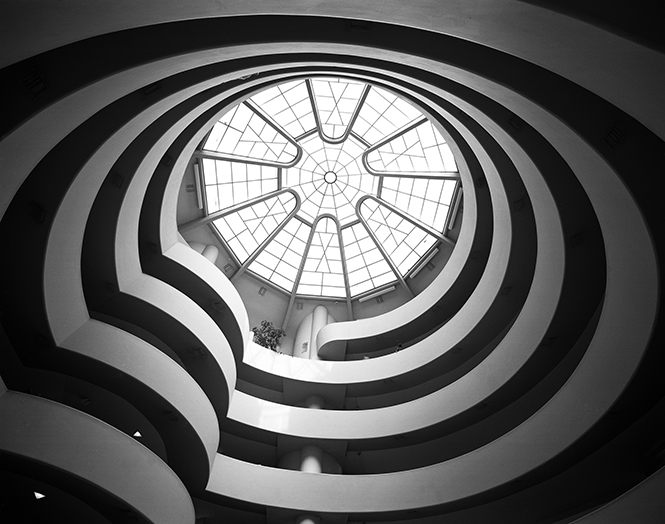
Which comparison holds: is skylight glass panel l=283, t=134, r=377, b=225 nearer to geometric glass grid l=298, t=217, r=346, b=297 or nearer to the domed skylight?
the domed skylight

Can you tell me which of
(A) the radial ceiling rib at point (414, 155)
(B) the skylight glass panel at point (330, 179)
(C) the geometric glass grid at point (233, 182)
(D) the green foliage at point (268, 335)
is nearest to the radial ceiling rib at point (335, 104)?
(B) the skylight glass panel at point (330, 179)

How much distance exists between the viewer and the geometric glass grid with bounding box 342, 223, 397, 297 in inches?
1145

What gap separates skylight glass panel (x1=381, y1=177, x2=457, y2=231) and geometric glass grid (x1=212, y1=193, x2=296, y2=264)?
5.96 metres

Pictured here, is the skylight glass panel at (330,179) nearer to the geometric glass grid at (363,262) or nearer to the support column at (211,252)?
the geometric glass grid at (363,262)

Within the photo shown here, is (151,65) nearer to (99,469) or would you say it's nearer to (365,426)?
(99,469)

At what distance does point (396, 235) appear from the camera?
93.0 feet

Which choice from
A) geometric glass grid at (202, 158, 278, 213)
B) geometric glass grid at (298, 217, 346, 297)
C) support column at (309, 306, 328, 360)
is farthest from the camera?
geometric glass grid at (298, 217, 346, 297)

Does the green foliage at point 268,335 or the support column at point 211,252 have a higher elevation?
the support column at point 211,252

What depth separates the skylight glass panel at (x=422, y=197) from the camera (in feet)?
84.2

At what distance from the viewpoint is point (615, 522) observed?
9.70m

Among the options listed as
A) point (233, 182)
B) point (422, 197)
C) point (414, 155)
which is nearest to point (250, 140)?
point (233, 182)

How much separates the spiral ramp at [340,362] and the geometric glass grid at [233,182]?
6892mm

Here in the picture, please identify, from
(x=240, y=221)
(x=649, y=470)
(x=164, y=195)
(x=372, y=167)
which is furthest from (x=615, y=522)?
(x=240, y=221)

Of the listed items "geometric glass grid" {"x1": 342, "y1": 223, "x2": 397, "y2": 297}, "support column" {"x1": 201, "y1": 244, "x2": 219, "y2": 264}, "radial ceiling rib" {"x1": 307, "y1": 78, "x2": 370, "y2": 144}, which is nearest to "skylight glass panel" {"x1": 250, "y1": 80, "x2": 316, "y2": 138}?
"radial ceiling rib" {"x1": 307, "y1": 78, "x2": 370, "y2": 144}
